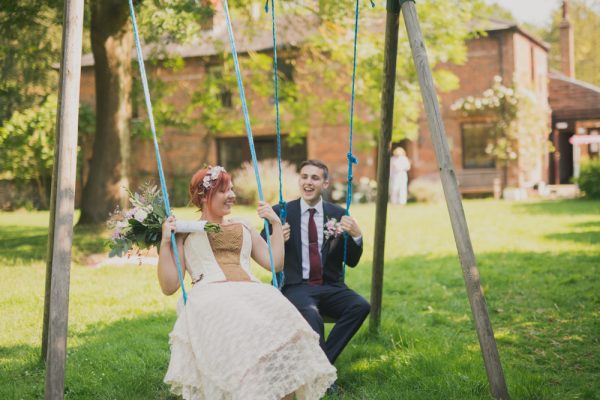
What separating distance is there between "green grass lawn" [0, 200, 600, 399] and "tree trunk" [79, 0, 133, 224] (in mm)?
893

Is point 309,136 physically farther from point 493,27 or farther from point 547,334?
point 547,334

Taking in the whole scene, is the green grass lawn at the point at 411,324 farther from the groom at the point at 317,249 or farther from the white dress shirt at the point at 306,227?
the white dress shirt at the point at 306,227

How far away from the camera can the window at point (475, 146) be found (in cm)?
2598

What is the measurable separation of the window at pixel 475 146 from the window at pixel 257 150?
6256 millimetres

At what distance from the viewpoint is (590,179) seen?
67.4 feet

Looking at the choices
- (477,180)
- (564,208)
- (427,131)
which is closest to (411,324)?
(564,208)

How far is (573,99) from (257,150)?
13439 millimetres

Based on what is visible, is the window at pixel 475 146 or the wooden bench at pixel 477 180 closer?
the wooden bench at pixel 477 180

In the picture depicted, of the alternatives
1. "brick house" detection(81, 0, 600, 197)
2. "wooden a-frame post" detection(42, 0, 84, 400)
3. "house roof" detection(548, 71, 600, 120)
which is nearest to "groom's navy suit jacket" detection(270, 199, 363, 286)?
"wooden a-frame post" detection(42, 0, 84, 400)

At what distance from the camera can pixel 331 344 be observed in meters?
4.58

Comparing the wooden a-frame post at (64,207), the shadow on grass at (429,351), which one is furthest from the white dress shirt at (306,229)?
the wooden a-frame post at (64,207)

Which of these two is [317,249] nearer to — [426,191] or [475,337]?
[475,337]

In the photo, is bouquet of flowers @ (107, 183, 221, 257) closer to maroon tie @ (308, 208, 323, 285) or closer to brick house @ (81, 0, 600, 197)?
maroon tie @ (308, 208, 323, 285)

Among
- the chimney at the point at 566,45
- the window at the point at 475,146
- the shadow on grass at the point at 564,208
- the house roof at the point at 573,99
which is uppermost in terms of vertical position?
the chimney at the point at 566,45
